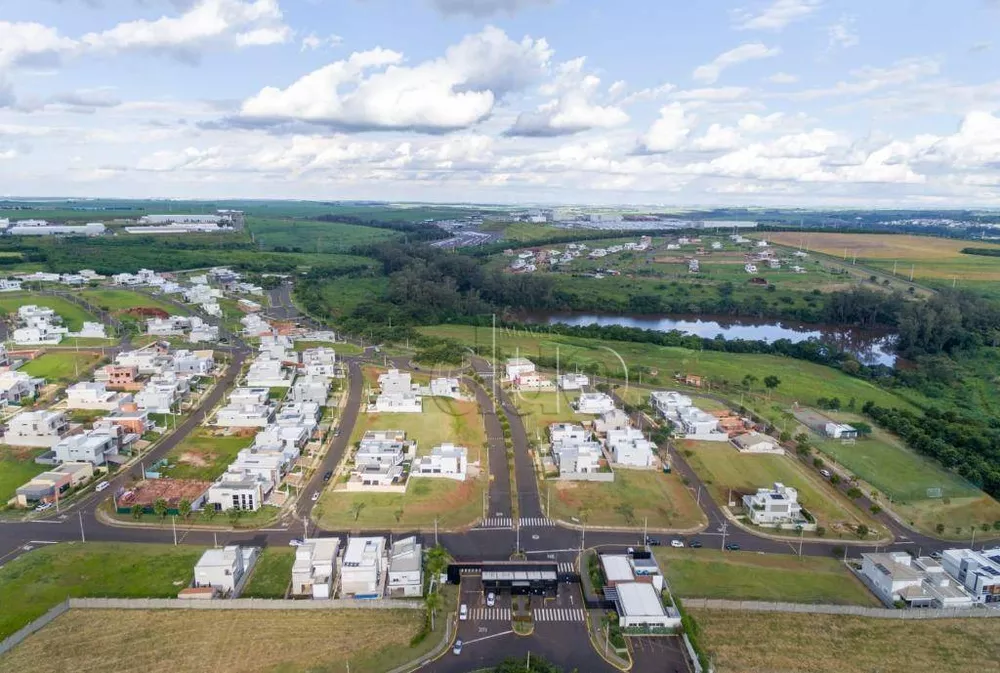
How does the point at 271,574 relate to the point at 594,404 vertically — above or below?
below

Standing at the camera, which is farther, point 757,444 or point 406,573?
point 757,444

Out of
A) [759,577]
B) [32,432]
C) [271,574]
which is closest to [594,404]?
[759,577]

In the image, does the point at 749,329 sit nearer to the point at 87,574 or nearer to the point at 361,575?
the point at 361,575

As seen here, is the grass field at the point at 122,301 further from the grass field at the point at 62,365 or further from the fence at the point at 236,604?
the fence at the point at 236,604

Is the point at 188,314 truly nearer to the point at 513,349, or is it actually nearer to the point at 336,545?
the point at 513,349

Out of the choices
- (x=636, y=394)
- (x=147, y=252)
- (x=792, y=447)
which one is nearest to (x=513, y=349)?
(x=636, y=394)

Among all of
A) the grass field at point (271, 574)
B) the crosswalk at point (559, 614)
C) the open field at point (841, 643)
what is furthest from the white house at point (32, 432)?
the open field at point (841, 643)
